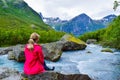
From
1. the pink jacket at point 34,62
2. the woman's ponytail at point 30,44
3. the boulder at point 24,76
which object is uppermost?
the woman's ponytail at point 30,44

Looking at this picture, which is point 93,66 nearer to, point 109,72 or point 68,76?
point 109,72

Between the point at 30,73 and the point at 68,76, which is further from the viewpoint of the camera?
the point at 68,76

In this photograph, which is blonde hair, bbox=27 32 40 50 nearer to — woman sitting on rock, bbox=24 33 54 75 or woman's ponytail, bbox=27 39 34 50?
woman's ponytail, bbox=27 39 34 50

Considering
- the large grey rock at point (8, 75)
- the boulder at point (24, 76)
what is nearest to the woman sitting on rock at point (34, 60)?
the boulder at point (24, 76)

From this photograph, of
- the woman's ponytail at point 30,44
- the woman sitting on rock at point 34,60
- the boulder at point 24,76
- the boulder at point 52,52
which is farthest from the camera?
the boulder at point 52,52

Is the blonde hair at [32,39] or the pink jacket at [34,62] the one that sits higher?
the blonde hair at [32,39]

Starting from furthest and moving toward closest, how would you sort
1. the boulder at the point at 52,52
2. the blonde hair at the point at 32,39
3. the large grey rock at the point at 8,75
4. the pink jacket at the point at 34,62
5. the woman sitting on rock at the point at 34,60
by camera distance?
the boulder at the point at 52,52, the large grey rock at the point at 8,75, the pink jacket at the point at 34,62, the woman sitting on rock at the point at 34,60, the blonde hair at the point at 32,39

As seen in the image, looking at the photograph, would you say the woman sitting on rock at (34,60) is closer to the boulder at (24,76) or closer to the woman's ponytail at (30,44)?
the woman's ponytail at (30,44)

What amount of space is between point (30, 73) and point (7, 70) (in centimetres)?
229

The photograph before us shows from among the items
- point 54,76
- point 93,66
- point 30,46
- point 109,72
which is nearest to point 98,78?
point 109,72

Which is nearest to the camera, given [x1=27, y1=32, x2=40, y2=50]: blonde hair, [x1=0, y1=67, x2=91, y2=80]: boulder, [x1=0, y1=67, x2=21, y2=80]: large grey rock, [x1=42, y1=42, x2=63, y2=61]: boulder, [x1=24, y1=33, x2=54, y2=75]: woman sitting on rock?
[x1=27, y1=32, x2=40, y2=50]: blonde hair

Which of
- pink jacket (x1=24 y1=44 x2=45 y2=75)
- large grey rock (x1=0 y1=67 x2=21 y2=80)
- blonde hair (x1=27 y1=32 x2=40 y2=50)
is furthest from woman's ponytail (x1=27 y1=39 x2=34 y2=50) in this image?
large grey rock (x1=0 y1=67 x2=21 y2=80)

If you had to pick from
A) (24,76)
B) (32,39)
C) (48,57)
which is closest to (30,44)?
(32,39)

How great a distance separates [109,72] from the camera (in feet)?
113
